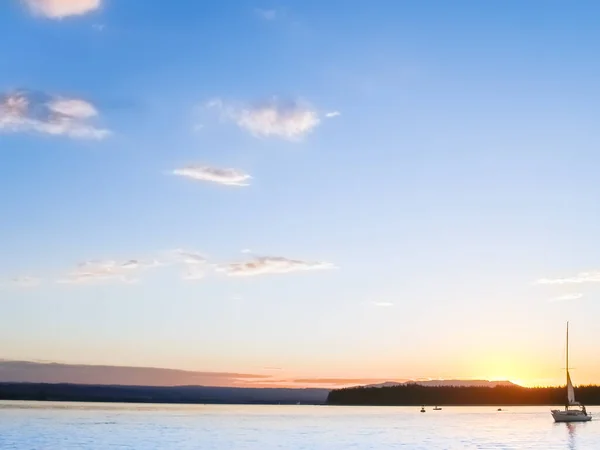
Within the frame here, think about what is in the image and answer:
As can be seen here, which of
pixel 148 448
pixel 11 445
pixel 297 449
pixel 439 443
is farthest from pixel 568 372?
pixel 11 445

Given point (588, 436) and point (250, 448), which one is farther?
point (588, 436)

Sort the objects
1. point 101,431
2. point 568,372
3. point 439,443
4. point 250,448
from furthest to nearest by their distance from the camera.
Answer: point 568,372 → point 101,431 → point 439,443 → point 250,448

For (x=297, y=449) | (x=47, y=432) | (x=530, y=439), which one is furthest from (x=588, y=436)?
(x=47, y=432)

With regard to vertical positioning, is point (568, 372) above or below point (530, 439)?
above

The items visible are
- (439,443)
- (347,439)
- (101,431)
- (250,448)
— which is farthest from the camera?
(101,431)

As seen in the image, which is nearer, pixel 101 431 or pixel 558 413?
pixel 101 431

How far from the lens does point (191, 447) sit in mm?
73750

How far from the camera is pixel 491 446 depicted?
7462 cm

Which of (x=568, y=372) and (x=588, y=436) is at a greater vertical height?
(x=568, y=372)

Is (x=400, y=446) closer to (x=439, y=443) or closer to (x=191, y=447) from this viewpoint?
(x=439, y=443)

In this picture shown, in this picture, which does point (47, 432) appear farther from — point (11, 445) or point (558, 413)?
point (558, 413)

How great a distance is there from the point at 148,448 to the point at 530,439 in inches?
1632

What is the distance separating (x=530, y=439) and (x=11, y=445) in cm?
5247

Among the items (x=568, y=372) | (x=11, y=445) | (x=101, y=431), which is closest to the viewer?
(x=11, y=445)
